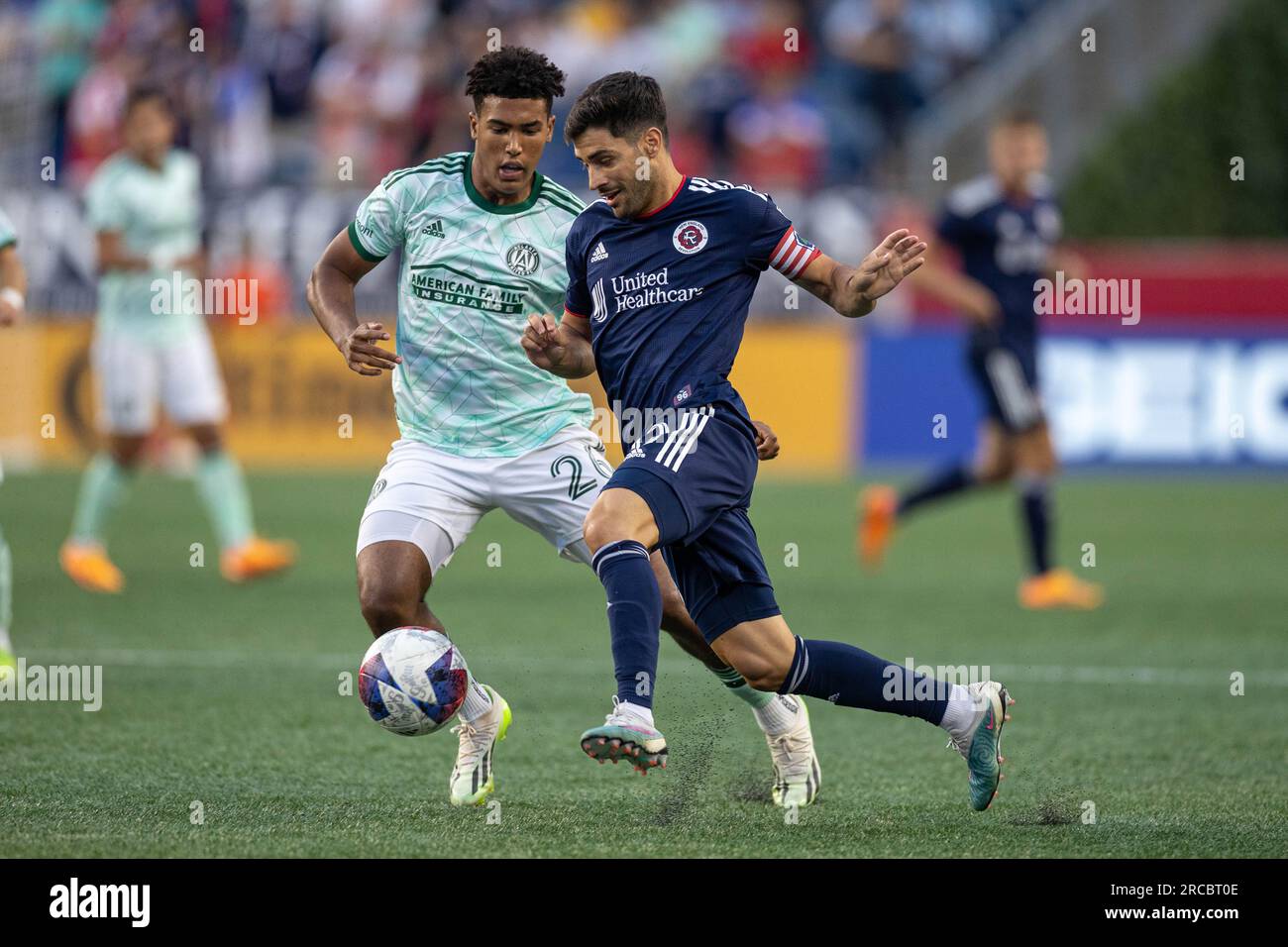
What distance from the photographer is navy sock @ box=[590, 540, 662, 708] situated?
4.79 meters

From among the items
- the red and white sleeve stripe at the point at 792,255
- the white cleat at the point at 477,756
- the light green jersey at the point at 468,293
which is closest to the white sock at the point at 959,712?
the red and white sleeve stripe at the point at 792,255

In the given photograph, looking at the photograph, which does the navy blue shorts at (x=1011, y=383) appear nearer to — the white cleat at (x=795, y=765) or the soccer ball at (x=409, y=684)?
the white cleat at (x=795, y=765)

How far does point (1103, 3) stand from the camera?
20500 mm

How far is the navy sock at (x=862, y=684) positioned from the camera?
5.27m

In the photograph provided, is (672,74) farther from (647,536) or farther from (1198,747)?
(647,536)

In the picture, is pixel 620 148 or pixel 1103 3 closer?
pixel 620 148

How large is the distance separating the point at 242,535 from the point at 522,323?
5227 millimetres

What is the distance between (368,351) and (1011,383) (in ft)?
20.4

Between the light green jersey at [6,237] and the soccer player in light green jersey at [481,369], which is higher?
the light green jersey at [6,237]

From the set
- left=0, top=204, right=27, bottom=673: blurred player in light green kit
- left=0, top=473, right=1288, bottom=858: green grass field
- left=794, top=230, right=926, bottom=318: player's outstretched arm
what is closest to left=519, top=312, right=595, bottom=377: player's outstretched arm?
left=794, top=230, right=926, bottom=318: player's outstretched arm

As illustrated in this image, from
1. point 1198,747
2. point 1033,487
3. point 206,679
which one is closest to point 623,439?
point 1198,747

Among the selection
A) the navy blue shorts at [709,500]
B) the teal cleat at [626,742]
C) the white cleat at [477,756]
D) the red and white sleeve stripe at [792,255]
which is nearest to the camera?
the teal cleat at [626,742]

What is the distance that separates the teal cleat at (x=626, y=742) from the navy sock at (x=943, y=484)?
697cm
